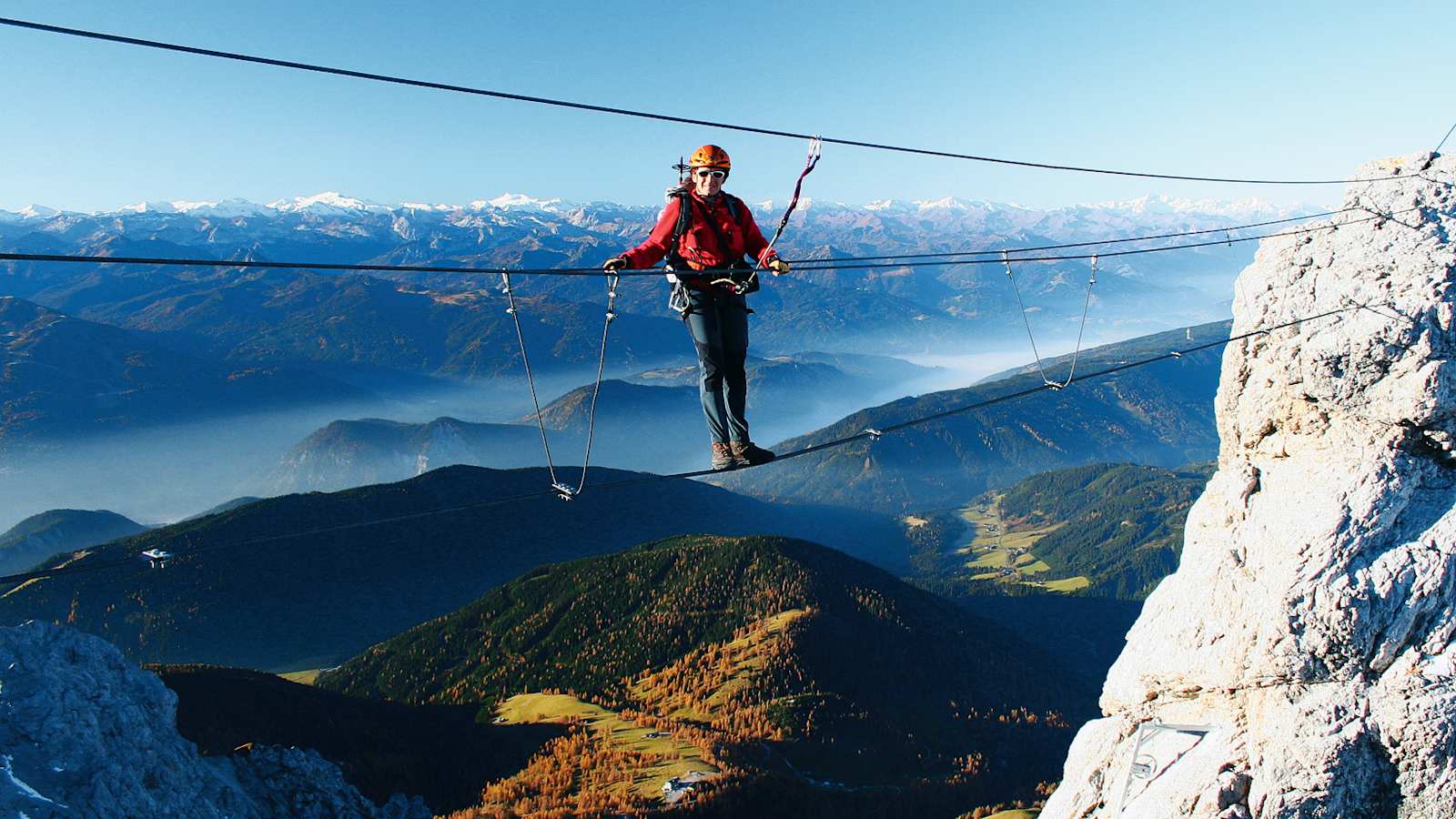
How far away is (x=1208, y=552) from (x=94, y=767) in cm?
6621

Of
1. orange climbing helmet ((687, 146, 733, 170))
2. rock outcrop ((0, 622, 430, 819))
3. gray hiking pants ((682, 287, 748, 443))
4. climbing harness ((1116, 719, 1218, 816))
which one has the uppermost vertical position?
orange climbing helmet ((687, 146, 733, 170))

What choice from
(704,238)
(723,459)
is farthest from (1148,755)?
(704,238)

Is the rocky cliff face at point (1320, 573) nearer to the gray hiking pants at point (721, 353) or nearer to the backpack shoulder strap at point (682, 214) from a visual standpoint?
the gray hiking pants at point (721, 353)

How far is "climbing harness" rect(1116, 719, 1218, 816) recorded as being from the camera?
1941 cm

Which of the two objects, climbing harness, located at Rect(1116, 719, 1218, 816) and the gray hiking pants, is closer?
the gray hiking pants

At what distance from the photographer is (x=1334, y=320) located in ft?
69.4

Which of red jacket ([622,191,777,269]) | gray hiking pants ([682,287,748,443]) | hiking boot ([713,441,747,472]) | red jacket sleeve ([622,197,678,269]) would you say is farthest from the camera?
hiking boot ([713,441,747,472])

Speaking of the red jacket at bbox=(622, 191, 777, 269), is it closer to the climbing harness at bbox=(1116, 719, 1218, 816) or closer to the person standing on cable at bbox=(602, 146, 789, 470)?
the person standing on cable at bbox=(602, 146, 789, 470)

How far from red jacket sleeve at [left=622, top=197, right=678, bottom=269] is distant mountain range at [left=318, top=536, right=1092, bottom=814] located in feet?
303

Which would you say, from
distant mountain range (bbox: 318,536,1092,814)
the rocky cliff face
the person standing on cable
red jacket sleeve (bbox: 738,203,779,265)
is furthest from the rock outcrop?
the rocky cliff face

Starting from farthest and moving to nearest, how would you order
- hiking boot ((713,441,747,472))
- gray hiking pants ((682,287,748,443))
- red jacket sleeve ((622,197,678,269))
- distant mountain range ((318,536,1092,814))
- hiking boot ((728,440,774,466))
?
distant mountain range ((318,536,1092,814))
hiking boot ((713,441,747,472))
hiking boot ((728,440,774,466))
gray hiking pants ((682,287,748,443))
red jacket sleeve ((622,197,678,269))

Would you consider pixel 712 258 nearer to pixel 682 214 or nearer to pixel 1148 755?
pixel 682 214

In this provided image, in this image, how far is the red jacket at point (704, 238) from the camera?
1456 cm

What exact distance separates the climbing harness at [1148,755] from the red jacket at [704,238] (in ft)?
49.9
